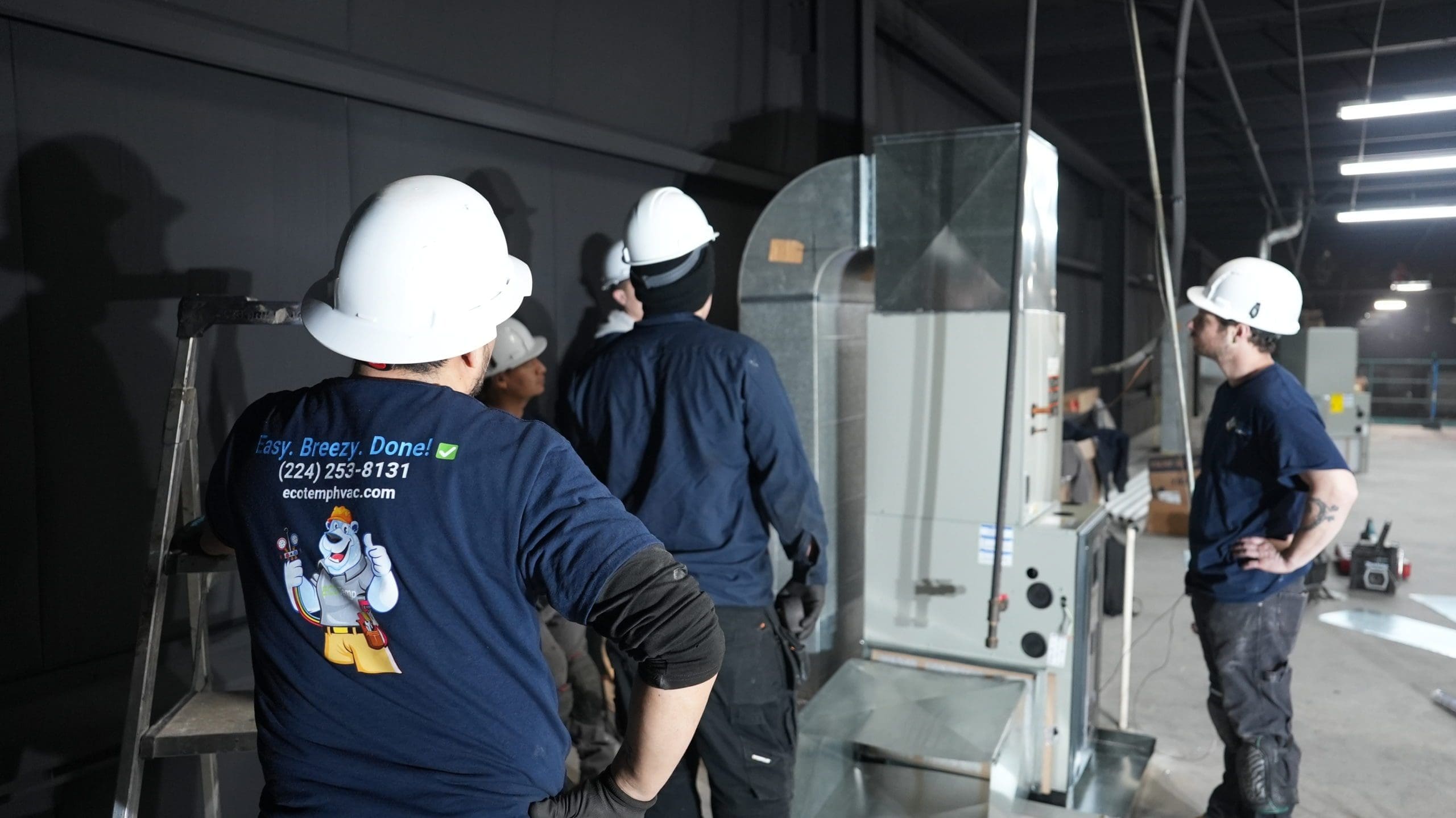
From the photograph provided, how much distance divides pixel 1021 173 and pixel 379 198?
2103mm

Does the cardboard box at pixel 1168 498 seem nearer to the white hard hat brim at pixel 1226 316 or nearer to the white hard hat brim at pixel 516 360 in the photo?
the white hard hat brim at pixel 1226 316

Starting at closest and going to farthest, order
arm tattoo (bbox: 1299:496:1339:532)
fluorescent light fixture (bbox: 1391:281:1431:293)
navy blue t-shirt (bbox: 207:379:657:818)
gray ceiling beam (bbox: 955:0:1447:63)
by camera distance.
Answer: navy blue t-shirt (bbox: 207:379:657:818)
arm tattoo (bbox: 1299:496:1339:532)
gray ceiling beam (bbox: 955:0:1447:63)
fluorescent light fixture (bbox: 1391:281:1431:293)

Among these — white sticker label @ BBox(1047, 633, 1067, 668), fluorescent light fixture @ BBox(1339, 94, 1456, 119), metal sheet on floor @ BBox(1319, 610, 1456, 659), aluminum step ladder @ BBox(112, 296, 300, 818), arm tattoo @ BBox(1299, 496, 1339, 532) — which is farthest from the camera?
fluorescent light fixture @ BBox(1339, 94, 1456, 119)

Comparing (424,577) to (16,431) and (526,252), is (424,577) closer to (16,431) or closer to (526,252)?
(16,431)

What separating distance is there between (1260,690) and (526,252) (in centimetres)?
273

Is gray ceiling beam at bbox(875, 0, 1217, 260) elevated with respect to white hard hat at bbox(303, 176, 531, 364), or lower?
elevated

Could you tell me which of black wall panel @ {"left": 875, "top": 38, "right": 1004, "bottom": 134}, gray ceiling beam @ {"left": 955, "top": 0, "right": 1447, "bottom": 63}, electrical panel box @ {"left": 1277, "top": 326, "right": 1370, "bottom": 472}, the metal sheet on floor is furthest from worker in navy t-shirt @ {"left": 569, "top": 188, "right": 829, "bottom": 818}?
electrical panel box @ {"left": 1277, "top": 326, "right": 1370, "bottom": 472}

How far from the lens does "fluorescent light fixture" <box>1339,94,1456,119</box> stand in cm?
569

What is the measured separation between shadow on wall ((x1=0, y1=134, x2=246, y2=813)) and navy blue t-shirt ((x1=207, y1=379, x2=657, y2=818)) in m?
1.08

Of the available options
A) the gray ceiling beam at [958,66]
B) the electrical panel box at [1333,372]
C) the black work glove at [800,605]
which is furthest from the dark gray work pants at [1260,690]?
the electrical panel box at [1333,372]

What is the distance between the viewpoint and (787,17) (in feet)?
15.6

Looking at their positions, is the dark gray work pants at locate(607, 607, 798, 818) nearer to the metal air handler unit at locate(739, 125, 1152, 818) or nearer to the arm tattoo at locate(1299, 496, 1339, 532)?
the metal air handler unit at locate(739, 125, 1152, 818)

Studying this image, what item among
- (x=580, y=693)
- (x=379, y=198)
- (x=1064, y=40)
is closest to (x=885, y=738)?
(x=580, y=693)

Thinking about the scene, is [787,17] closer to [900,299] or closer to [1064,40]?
[900,299]
